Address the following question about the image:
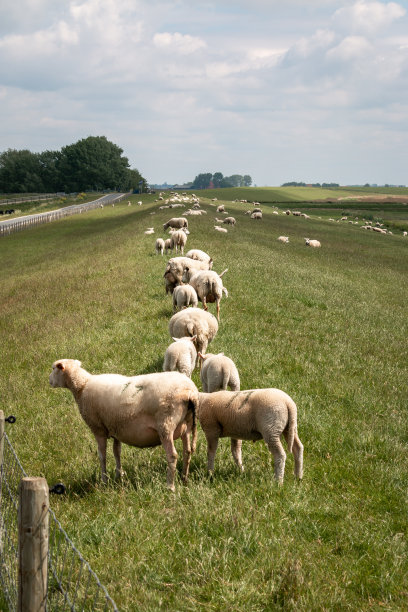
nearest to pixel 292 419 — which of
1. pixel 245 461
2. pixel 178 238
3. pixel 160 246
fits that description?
pixel 245 461

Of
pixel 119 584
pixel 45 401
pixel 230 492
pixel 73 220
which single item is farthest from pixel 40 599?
pixel 73 220

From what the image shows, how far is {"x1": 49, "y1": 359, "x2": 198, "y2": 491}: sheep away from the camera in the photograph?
6.51 meters

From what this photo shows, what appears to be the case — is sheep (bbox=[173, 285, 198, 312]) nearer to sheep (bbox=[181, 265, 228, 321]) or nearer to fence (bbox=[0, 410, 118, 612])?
sheep (bbox=[181, 265, 228, 321])

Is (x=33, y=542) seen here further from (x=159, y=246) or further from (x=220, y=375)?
(x=159, y=246)

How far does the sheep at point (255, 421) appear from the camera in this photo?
6.72 metres

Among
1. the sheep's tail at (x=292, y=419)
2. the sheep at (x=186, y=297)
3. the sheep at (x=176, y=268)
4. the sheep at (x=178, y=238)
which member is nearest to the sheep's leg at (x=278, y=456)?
the sheep's tail at (x=292, y=419)

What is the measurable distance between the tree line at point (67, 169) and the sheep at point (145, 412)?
14091 cm

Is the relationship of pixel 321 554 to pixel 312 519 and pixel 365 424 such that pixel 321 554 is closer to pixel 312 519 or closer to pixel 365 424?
pixel 312 519

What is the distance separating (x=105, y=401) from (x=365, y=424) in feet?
15.9

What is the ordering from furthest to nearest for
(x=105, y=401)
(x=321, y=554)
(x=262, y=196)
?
(x=262, y=196), (x=105, y=401), (x=321, y=554)

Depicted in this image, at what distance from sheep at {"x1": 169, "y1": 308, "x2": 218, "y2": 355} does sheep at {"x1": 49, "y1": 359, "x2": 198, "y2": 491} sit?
4.34m

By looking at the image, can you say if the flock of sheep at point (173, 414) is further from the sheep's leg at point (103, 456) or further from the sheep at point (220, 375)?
the sheep at point (220, 375)

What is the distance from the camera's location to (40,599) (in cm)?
394

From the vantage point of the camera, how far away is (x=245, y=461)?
7480 millimetres
